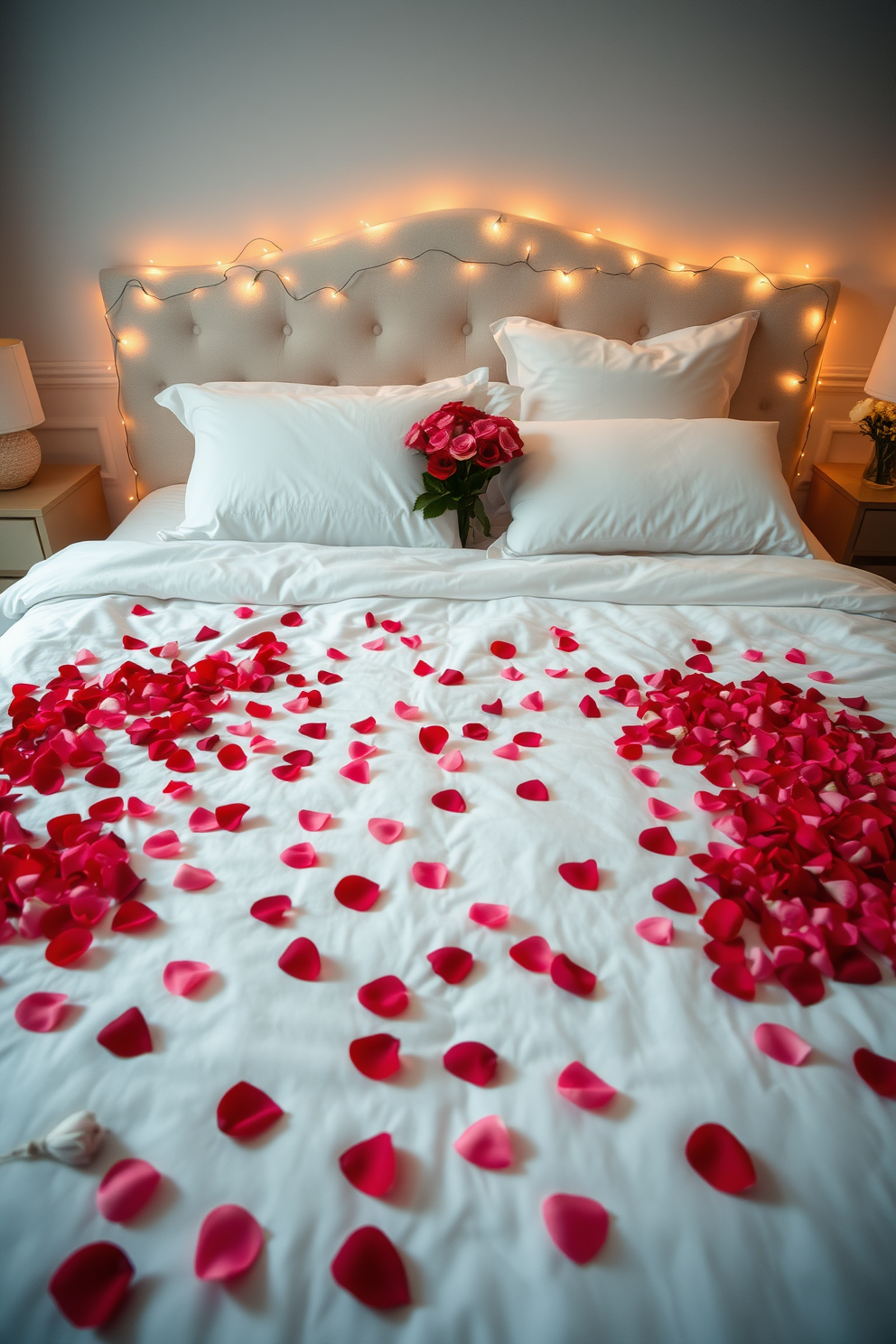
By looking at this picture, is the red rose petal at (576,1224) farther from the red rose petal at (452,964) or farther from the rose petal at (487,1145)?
the red rose petal at (452,964)

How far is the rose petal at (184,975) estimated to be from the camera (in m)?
0.75

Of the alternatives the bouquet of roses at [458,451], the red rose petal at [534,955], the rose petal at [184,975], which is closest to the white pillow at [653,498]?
the bouquet of roses at [458,451]

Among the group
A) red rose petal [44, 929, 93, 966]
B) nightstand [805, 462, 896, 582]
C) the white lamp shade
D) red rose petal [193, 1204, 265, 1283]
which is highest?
the white lamp shade

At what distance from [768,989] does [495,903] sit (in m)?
0.31

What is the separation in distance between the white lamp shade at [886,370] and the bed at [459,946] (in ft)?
2.83

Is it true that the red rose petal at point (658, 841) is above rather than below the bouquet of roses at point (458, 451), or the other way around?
below

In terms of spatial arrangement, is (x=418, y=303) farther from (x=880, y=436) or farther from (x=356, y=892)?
Answer: (x=356, y=892)

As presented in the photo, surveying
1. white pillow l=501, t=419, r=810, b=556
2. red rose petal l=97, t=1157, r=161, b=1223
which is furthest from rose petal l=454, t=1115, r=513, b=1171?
white pillow l=501, t=419, r=810, b=556

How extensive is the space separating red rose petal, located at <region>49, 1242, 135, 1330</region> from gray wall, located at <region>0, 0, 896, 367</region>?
249 cm

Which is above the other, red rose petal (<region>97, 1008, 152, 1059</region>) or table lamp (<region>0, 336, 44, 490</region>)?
table lamp (<region>0, 336, 44, 490</region>)

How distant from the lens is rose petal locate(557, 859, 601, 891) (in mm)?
896

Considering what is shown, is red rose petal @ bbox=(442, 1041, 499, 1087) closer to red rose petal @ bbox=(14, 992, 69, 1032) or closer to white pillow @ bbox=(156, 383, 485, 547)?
red rose petal @ bbox=(14, 992, 69, 1032)

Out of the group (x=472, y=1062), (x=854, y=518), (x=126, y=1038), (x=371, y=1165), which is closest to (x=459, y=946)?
(x=472, y=1062)

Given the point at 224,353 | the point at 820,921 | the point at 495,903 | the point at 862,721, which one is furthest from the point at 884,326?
the point at 495,903
